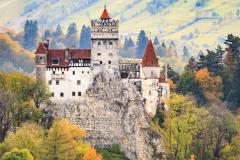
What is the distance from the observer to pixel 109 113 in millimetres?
130875

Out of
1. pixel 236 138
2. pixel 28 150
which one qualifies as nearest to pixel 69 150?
pixel 28 150

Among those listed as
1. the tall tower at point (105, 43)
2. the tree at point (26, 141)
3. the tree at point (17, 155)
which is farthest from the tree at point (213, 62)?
the tree at point (17, 155)

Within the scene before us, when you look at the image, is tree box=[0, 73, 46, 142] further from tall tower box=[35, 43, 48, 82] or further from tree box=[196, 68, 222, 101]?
tree box=[196, 68, 222, 101]

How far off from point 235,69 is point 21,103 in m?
36.1

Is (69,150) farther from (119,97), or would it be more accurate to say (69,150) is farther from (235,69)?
(235,69)

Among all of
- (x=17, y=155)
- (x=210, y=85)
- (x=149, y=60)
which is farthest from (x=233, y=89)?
(x=17, y=155)

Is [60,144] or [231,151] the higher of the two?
[60,144]

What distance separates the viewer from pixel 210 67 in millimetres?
155375

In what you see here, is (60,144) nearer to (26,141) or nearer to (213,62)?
(26,141)

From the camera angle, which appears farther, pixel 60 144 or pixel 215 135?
pixel 215 135

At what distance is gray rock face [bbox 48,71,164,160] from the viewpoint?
13025cm

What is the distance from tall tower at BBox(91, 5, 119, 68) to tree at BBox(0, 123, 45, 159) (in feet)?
35.0

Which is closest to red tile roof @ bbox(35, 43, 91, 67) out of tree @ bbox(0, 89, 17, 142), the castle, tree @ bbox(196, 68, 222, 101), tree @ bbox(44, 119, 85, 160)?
the castle

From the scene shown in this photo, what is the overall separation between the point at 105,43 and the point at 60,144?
13.4 metres
